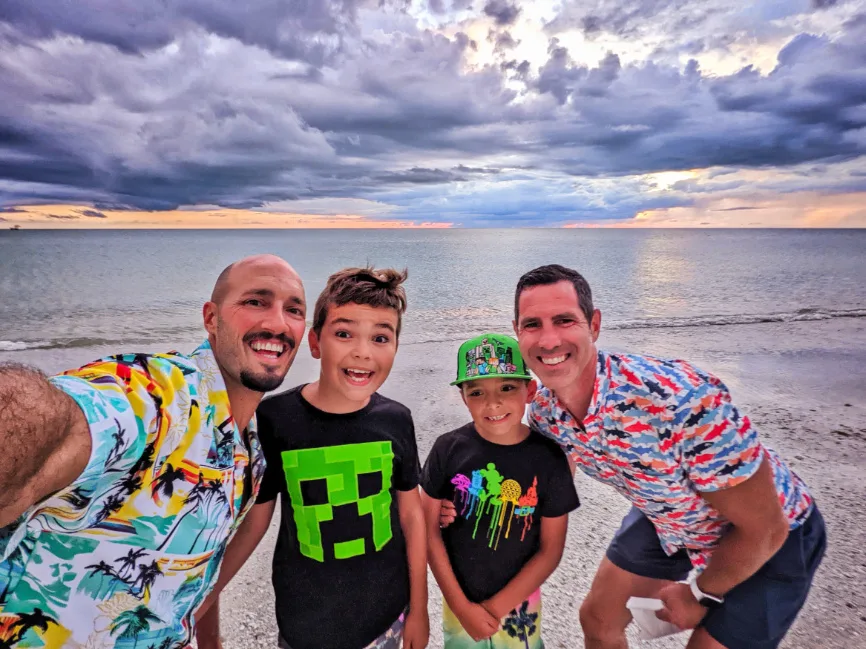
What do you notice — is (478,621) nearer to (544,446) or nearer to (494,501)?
(494,501)

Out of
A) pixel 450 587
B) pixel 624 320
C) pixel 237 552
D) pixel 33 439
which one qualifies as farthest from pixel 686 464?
pixel 624 320

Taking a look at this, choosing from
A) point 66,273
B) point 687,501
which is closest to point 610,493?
point 687,501

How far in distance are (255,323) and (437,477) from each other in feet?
4.52

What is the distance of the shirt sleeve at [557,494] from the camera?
8.59 ft

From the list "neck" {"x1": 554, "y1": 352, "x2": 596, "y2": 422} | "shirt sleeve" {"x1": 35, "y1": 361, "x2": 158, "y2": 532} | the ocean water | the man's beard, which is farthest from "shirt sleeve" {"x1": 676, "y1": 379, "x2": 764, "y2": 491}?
the ocean water

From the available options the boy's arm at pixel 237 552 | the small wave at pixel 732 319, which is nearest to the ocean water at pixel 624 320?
the small wave at pixel 732 319

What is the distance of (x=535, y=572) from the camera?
260 cm

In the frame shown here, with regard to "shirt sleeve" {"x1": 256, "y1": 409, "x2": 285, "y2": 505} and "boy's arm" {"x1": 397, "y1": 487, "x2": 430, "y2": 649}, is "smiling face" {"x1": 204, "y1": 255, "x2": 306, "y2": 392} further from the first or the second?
"boy's arm" {"x1": 397, "y1": 487, "x2": 430, "y2": 649}

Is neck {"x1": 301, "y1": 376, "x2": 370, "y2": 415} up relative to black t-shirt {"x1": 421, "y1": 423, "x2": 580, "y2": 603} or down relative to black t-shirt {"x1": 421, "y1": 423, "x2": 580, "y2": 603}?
up

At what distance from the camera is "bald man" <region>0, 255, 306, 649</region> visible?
3.88 feet

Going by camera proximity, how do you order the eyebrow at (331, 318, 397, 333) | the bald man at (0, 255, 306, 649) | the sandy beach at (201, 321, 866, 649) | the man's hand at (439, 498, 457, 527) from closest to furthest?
the bald man at (0, 255, 306, 649)
the eyebrow at (331, 318, 397, 333)
the man's hand at (439, 498, 457, 527)
the sandy beach at (201, 321, 866, 649)

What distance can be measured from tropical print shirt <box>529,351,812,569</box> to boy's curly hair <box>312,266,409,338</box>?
114 centimetres

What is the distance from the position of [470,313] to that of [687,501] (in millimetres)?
17063

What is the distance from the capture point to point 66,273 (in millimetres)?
37344
